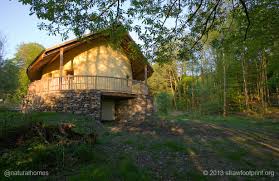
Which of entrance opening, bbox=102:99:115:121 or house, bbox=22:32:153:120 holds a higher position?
house, bbox=22:32:153:120

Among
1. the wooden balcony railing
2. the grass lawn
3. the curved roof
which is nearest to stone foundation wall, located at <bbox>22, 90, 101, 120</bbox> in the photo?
the wooden balcony railing

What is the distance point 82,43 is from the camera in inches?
679

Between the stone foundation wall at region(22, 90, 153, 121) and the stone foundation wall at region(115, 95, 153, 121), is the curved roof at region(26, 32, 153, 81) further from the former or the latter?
the stone foundation wall at region(22, 90, 153, 121)

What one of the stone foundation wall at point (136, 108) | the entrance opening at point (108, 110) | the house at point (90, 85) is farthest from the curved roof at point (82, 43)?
the entrance opening at point (108, 110)

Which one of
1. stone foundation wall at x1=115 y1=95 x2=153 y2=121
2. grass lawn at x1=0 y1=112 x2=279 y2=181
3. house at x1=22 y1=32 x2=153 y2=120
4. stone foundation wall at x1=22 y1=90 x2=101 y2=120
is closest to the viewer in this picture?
grass lawn at x1=0 y1=112 x2=279 y2=181

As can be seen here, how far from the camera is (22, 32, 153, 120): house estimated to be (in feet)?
47.3

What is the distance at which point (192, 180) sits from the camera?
5211 millimetres

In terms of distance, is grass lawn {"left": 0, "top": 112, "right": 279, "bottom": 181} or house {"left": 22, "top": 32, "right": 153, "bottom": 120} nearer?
grass lawn {"left": 0, "top": 112, "right": 279, "bottom": 181}

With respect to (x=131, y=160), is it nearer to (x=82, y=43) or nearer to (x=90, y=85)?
(x=90, y=85)

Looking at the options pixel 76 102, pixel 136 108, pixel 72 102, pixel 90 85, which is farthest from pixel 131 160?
pixel 90 85

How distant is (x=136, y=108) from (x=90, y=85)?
3.82 m

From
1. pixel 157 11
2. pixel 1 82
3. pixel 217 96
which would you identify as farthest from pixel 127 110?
pixel 1 82

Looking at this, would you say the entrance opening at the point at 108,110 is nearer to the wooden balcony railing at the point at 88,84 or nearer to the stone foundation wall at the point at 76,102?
the wooden balcony railing at the point at 88,84

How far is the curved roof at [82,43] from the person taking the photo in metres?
9.64
